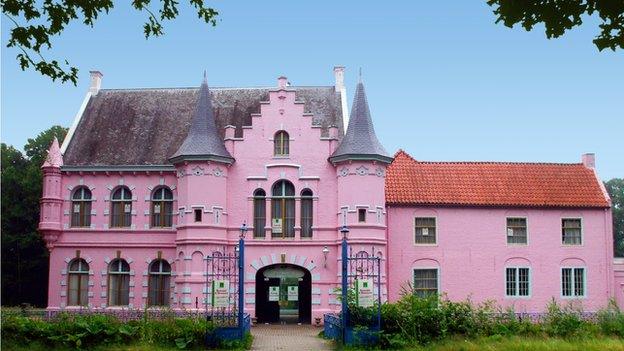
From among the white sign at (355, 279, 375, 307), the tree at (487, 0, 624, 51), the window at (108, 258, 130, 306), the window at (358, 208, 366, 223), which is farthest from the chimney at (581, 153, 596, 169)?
the tree at (487, 0, 624, 51)

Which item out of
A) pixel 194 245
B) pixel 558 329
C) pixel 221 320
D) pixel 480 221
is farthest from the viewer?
pixel 480 221

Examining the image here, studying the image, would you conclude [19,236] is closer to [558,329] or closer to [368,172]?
[368,172]

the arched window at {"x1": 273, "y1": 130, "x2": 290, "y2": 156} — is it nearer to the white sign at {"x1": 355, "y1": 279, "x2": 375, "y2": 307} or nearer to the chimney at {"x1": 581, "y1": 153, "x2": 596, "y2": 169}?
the white sign at {"x1": 355, "y1": 279, "x2": 375, "y2": 307}

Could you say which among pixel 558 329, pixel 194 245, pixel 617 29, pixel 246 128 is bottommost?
pixel 558 329

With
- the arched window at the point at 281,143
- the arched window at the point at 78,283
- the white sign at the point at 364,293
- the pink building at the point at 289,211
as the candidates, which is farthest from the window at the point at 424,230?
the arched window at the point at 78,283

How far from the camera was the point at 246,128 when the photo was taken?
33.9 m

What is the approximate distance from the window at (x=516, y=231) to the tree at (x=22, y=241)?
87.7 feet

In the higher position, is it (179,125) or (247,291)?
(179,125)

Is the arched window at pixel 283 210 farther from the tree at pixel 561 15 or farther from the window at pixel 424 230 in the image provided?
the tree at pixel 561 15

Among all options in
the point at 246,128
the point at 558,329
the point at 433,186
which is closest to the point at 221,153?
the point at 246,128

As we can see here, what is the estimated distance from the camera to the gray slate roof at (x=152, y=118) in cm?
3559

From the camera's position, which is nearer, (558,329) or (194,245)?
(558,329)

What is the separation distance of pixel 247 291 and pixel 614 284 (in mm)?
17790

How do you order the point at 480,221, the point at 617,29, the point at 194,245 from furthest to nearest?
the point at 480,221, the point at 194,245, the point at 617,29
